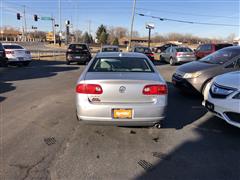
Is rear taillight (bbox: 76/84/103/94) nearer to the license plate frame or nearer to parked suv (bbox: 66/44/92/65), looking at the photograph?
the license plate frame

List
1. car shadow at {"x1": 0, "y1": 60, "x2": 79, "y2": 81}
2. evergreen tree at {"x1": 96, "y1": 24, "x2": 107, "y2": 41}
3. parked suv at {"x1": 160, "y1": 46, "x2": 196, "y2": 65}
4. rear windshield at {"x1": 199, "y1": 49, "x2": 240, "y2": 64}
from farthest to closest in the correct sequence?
evergreen tree at {"x1": 96, "y1": 24, "x2": 107, "y2": 41}, parked suv at {"x1": 160, "y1": 46, "x2": 196, "y2": 65}, car shadow at {"x1": 0, "y1": 60, "x2": 79, "y2": 81}, rear windshield at {"x1": 199, "y1": 49, "x2": 240, "y2": 64}

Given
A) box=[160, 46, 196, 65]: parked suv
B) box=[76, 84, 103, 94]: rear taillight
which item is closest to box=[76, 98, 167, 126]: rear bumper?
box=[76, 84, 103, 94]: rear taillight

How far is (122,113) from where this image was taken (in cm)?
422

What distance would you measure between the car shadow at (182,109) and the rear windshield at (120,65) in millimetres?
1272

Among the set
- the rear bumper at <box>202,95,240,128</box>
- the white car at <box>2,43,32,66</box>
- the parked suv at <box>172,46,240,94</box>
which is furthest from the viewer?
the white car at <box>2,43,32,66</box>

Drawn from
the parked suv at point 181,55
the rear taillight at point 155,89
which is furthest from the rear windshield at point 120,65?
the parked suv at point 181,55

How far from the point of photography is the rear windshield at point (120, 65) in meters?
5.01

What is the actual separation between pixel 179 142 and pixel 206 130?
3.12 feet

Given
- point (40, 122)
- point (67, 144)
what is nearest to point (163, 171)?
point (67, 144)

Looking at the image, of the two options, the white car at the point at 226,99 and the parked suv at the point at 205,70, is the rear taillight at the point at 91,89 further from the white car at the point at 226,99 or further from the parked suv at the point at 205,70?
the parked suv at the point at 205,70

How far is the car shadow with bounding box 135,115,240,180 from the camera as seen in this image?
338 cm

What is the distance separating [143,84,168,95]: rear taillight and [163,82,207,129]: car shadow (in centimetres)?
115

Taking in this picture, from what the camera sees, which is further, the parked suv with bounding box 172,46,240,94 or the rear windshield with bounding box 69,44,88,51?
the rear windshield with bounding box 69,44,88,51

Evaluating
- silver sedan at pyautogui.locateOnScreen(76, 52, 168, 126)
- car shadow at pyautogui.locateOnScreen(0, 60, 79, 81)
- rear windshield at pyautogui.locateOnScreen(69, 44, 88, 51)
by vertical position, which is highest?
rear windshield at pyautogui.locateOnScreen(69, 44, 88, 51)
